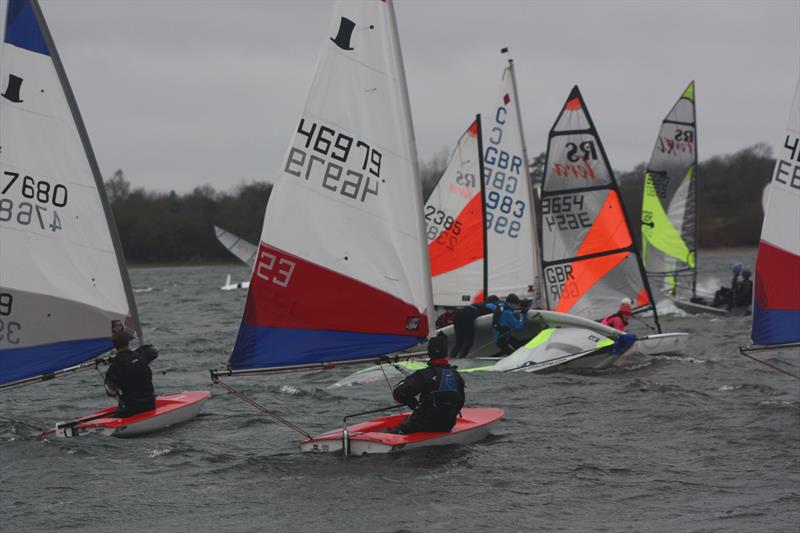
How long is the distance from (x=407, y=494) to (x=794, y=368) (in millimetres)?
9930

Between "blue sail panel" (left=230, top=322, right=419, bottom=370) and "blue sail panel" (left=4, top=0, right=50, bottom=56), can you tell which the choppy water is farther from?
"blue sail panel" (left=4, top=0, right=50, bottom=56)

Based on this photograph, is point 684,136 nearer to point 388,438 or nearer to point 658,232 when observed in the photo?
point 658,232

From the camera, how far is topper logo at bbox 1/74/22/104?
11094 mm

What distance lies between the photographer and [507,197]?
20000 millimetres

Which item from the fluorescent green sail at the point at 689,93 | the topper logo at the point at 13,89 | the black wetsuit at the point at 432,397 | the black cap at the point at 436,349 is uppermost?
the fluorescent green sail at the point at 689,93

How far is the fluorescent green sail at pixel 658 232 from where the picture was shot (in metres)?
27.4

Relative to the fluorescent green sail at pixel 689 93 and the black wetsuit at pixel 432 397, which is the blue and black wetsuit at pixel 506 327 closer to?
the black wetsuit at pixel 432 397

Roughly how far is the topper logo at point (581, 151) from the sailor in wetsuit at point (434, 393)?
31.1 ft

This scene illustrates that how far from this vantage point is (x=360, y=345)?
32.5ft

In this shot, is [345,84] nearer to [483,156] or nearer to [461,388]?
[461,388]

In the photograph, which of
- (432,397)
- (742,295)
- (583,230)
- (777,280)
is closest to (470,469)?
(432,397)

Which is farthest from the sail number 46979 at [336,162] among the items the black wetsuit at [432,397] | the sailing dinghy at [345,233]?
the black wetsuit at [432,397]

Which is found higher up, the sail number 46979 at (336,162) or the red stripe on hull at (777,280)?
the sail number 46979 at (336,162)

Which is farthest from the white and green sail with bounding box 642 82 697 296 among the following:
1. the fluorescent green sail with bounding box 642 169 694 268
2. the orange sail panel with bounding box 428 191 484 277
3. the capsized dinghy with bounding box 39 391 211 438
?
the capsized dinghy with bounding box 39 391 211 438
